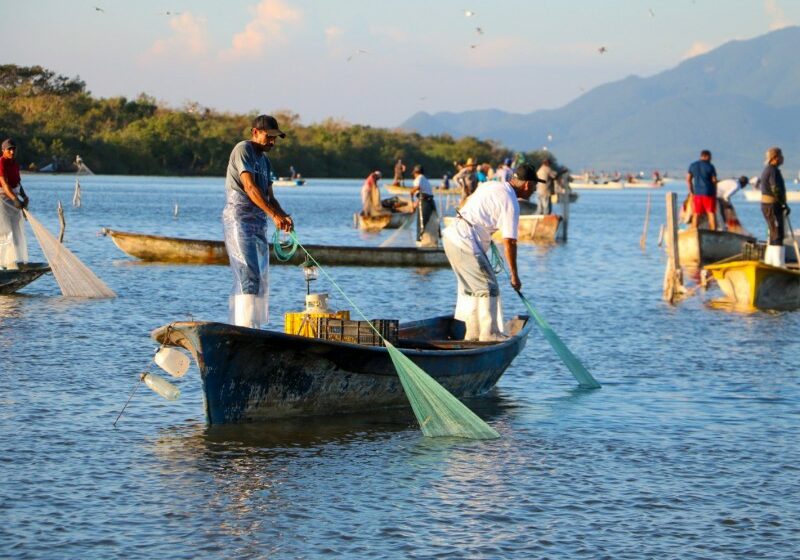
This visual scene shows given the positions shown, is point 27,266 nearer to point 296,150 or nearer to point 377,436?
point 377,436

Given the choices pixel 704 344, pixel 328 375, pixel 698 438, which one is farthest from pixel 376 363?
pixel 704 344

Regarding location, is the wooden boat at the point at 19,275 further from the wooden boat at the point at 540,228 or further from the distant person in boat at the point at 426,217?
the wooden boat at the point at 540,228

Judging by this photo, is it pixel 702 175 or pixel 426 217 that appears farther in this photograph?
pixel 426 217

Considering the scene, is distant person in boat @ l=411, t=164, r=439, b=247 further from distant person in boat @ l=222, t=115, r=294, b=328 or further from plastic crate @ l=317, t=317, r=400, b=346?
distant person in boat @ l=222, t=115, r=294, b=328

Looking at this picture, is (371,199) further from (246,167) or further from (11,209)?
(246,167)

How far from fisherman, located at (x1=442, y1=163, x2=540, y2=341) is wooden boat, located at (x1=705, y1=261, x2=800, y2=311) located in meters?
9.39

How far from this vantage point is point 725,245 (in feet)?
93.1

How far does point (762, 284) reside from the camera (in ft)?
71.4

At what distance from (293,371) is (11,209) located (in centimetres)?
925

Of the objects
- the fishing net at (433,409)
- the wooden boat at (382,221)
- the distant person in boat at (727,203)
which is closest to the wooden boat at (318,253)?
the distant person in boat at (727,203)

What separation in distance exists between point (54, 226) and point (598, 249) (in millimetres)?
16106

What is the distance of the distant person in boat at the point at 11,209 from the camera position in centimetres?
1889

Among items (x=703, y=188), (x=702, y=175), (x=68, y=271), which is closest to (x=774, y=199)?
(x=702, y=175)

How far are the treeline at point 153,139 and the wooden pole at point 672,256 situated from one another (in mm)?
88544
